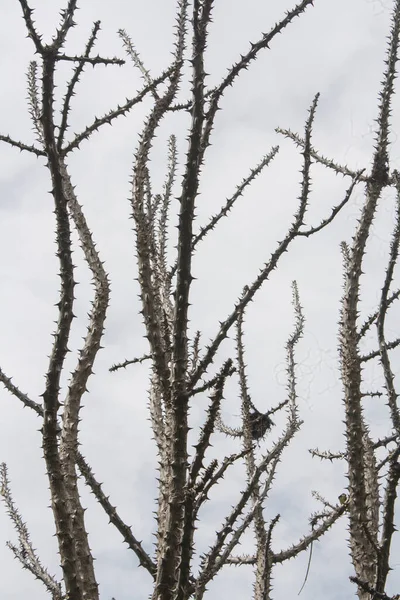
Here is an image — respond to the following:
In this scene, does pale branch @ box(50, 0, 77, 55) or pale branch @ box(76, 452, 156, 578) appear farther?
pale branch @ box(76, 452, 156, 578)

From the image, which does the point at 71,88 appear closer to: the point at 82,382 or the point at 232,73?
the point at 232,73

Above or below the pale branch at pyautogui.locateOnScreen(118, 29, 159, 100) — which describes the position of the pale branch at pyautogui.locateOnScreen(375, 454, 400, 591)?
below

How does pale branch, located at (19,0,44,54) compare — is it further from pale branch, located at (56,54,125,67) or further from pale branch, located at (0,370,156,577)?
pale branch, located at (0,370,156,577)

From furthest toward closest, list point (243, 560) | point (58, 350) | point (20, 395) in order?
point (243, 560)
point (20, 395)
point (58, 350)

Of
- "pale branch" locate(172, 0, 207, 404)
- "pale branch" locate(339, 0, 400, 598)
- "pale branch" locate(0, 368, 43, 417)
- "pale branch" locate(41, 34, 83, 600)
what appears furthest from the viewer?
"pale branch" locate(339, 0, 400, 598)

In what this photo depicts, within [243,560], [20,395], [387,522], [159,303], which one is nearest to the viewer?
[387,522]

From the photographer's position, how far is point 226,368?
92.3 inches

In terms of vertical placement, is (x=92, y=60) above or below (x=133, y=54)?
below

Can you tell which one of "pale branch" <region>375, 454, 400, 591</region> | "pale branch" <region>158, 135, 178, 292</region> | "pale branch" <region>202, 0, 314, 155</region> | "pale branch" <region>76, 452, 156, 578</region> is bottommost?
"pale branch" <region>375, 454, 400, 591</region>

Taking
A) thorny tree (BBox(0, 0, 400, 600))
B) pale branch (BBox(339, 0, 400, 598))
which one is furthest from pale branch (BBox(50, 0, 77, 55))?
pale branch (BBox(339, 0, 400, 598))

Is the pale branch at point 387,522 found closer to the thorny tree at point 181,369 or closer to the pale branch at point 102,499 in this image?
the thorny tree at point 181,369

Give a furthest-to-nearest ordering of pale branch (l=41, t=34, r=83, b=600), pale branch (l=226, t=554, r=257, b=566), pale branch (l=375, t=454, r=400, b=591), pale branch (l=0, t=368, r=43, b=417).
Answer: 1. pale branch (l=226, t=554, r=257, b=566)
2. pale branch (l=0, t=368, r=43, b=417)
3. pale branch (l=41, t=34, r=83, b=600)
4. pale branch (l=375, t=454, r=400, b=591)

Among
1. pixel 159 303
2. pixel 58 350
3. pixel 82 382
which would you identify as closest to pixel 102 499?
pixel 82 382

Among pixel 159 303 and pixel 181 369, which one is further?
pixel 159 303
